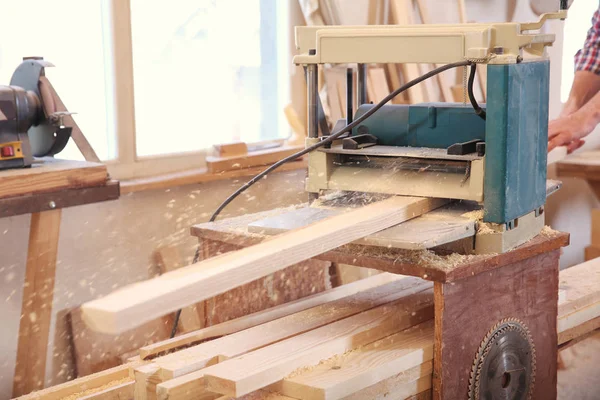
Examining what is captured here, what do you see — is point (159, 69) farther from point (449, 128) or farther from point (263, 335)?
point (263, 335)

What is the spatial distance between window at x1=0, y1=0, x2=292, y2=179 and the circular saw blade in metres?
1.72

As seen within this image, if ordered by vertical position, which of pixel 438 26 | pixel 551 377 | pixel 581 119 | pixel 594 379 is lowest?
pixel 594 379

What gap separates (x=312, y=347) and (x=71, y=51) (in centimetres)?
182

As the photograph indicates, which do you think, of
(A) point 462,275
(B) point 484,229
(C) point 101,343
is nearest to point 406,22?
(C) point 101,343

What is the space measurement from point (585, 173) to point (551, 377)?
9.08ft

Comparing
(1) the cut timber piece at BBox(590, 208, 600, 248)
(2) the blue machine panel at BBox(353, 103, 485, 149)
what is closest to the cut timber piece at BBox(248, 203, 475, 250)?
(2) the blue machine panel at BBox(353, 103, 485, 149)

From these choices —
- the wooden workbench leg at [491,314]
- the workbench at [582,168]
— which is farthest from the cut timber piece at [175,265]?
the workbench at [582,168]

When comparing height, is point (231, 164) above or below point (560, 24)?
below

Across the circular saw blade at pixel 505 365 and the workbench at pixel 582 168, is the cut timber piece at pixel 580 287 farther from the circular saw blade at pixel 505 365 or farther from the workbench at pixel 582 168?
the workbench at pixel 582 168

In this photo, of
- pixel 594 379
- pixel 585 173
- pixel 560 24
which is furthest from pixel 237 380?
pixel 560 24

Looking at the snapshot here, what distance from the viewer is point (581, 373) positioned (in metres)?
3.52

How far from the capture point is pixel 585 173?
175 inches

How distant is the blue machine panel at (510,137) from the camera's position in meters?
1.63

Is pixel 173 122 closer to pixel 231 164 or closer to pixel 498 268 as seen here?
pixel 231 164
